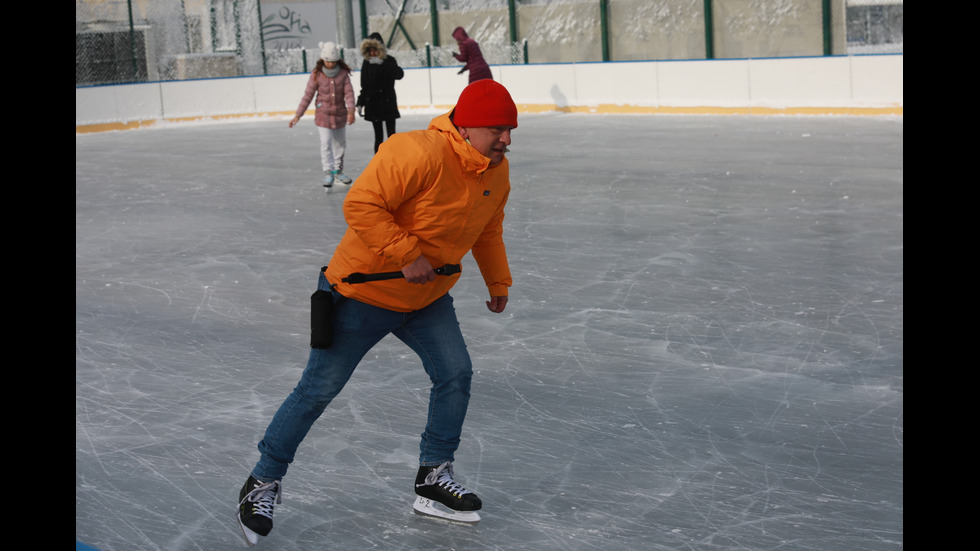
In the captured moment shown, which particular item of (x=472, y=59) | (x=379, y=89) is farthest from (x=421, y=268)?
(x=472, y=59)

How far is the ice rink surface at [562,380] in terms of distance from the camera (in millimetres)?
3123

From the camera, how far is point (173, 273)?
662cm

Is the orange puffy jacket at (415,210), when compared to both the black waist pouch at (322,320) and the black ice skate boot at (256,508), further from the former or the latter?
the black ice skate boot at (256,508)

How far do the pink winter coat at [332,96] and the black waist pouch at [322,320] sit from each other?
707 centimetres

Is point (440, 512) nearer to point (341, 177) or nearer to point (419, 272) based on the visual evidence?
point (419, 272)

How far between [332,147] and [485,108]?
7.51 m

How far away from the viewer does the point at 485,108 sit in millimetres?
2742

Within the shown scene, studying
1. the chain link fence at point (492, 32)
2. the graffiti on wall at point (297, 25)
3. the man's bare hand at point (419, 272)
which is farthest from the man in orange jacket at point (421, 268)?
the graffiti on wall at point (297, 25)

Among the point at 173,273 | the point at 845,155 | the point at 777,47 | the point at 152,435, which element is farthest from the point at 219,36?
the point at 152,435
